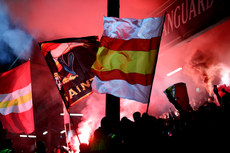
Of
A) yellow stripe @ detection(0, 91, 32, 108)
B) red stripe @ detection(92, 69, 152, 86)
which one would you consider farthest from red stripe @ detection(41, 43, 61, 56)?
yellow stripe @ detection(0, 91, 32, 108)

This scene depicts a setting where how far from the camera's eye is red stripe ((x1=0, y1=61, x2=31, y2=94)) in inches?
211

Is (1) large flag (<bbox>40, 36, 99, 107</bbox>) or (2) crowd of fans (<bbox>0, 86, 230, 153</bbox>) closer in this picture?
(2) crowd of fans (<bbox>0, 86, 230, 153</bbox>)

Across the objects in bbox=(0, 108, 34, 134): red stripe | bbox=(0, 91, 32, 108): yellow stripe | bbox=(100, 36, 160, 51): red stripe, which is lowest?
bbox=(0, 108, 34, 134): red stripe

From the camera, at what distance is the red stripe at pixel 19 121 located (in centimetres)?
493

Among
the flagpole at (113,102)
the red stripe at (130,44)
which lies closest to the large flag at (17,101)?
the flagpole at (113,102)

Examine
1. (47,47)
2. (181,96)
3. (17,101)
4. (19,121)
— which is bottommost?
(19,121)

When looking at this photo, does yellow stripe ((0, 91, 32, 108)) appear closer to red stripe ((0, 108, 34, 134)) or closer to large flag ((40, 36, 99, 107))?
red stripe ((0, 108, 34, 134))

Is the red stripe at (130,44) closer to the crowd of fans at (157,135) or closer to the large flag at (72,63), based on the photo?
the large flag at (72,63)

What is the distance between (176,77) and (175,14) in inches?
787

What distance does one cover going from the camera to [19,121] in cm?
509

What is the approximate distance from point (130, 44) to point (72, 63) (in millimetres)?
1537

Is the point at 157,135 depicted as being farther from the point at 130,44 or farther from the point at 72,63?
the point at 72,63

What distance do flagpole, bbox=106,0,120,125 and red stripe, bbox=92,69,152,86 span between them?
46 centimetres

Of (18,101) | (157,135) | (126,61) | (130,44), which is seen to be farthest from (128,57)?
(18,101)
